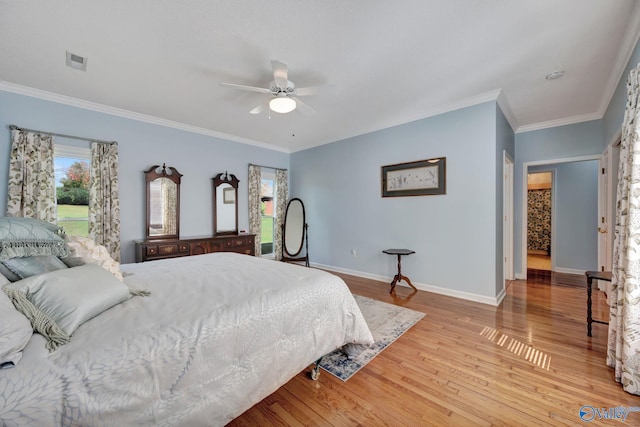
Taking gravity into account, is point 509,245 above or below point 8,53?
below

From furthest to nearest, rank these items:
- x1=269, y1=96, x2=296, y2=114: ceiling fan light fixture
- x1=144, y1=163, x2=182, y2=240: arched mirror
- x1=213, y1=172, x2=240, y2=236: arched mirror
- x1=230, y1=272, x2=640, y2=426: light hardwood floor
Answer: x1=213, y1=172, x2=240, y2=236: arched mirror → x1=144, y1=163, x2=182, y2=240: arched mirror → x1=269, y1=96, x2=296, y2=114: ceiling fan light fixture → x1=230, y1=272, x2=640, y2=426: light hardwood floor

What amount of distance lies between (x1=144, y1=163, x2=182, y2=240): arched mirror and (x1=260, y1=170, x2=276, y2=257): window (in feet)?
5.35

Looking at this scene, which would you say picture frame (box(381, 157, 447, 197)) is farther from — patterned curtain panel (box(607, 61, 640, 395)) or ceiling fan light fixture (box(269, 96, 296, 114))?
ceiling fan light fixture (box(269, 96, 296, 114))

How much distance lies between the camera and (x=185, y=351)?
1.12m

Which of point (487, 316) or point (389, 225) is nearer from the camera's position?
point (487, 316)

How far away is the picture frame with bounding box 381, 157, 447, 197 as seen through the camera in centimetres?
362

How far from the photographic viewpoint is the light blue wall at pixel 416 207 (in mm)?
3262

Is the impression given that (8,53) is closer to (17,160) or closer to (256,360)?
(17,160)

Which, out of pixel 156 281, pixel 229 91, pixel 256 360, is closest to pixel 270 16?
pixel 229 91

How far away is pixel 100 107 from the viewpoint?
11.1 feet

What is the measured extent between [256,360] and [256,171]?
13.6 ft

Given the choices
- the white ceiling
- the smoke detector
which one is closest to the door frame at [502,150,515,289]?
the white ceiling

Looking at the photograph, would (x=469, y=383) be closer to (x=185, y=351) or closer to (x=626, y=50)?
(x=185, y=351)

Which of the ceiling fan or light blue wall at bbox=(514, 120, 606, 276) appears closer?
the ceiling fan
